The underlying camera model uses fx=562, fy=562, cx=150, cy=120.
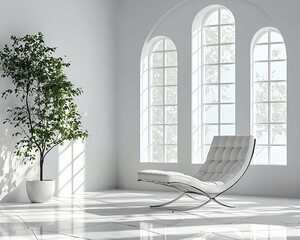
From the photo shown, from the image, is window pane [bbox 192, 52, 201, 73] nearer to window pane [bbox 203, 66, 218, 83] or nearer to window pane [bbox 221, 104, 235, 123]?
window pane [bbox 203, 66, 218, 83]

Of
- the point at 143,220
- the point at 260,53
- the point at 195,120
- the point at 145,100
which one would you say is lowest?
the point at 143,220

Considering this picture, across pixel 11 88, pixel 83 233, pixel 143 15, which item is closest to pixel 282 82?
pixel 143 15

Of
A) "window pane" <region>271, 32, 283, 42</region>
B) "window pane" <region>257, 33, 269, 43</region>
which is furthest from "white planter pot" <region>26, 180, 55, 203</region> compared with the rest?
"window pane" <region>271, 32, 283, 42</region>

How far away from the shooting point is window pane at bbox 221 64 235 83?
9.59 m

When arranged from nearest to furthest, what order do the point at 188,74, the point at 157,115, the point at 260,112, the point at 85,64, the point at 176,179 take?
1. the point at 176,179
2. the point at 260,112
3. the point at 85,64
4. the point at 188,74
5. the point at 157,115

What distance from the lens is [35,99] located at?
819 centimetres

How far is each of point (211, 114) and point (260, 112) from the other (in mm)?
912

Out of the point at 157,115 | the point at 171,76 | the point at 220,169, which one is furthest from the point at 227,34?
the point at 220,169

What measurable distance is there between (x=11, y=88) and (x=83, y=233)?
346 cm

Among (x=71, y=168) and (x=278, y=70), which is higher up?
(x=278, y=70)

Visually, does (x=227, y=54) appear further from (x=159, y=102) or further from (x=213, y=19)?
(x=159, y=102)

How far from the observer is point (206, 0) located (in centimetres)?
961

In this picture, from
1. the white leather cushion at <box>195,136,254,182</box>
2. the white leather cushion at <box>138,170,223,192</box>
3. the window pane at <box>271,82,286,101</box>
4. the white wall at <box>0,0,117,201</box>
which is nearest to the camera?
the white leather cushion at <box>138,170,223,192</box>

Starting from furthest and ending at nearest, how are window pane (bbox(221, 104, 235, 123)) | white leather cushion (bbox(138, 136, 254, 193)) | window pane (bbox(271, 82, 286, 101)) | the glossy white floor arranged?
window pane (bbox(221, 104, 235, 123)) < window pane (bbox(271, 82, 286, 101)) < white leather cushion (bbox(138, 136, 254, 193)) < the glossy white floor
